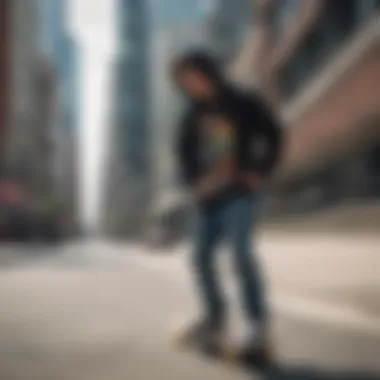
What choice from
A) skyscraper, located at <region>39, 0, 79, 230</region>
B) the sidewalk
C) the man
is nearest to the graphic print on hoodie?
the man

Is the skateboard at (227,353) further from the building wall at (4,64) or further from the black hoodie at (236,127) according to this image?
the building wall at (4,64)

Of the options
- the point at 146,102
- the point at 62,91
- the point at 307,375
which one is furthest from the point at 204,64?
the point at 307,375

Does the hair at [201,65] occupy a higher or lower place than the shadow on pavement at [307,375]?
higher

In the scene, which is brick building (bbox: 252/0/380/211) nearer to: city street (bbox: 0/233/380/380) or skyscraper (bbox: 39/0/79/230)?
city street (bbox: 0/233/380/380)

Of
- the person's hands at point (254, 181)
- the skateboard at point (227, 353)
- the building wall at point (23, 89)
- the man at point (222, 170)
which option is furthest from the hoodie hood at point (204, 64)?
the skateboard at point (227, 353)

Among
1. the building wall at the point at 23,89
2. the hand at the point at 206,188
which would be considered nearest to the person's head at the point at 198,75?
the hand at the point at 206,188

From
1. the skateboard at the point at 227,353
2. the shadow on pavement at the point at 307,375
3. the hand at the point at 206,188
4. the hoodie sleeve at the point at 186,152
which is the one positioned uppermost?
the hoodie sleeve at the point at 186,152

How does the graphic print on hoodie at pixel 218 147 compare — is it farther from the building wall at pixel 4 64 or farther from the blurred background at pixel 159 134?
the building wall at pixel 4 64

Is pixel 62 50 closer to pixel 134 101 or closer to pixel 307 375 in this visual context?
pixel 134 101
